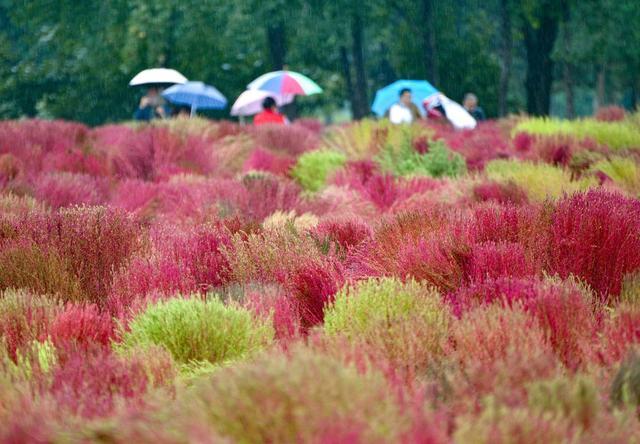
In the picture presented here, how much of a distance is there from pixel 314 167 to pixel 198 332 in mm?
8297

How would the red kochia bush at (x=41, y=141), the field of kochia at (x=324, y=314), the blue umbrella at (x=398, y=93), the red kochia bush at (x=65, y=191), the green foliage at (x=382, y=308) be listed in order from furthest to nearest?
the blue umbrella at (x=398, y=93)
the red kochia bush at (x=41, y=141)
the red kochia bush at (x=65, y=191)
the green foliage at (x=382, y=308)
the field of kochia at (x=324, y=314)

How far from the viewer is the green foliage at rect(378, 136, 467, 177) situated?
1178cm

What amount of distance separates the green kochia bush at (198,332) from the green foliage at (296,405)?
1238 mm

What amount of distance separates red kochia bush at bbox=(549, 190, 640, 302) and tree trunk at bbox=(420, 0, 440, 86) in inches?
970

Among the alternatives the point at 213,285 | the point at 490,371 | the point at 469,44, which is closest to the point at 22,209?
the point at 213,285

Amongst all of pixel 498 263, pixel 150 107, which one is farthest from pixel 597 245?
pixel 150 107

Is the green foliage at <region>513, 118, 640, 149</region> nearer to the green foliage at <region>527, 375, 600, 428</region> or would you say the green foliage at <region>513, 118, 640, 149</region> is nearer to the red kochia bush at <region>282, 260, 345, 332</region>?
the red kochia bush at <region>282, 260, 345, 332</region>

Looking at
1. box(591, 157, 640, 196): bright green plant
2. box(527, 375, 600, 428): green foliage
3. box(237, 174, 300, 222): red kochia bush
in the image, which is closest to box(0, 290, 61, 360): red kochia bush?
box(527, 375, 600, 428): green foliage

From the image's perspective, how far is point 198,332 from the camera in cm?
422

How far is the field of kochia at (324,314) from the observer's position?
2.83 meters

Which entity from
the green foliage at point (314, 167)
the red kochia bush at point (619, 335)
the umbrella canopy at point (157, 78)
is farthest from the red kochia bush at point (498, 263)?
the umbrella canopy at point (157, 78)

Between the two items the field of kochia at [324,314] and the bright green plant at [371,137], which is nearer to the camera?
the field of kochia at [324,314]

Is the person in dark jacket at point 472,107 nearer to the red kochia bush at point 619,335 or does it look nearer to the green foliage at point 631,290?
the green foliage at point 631,290

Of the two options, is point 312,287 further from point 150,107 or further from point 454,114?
point 454,114
